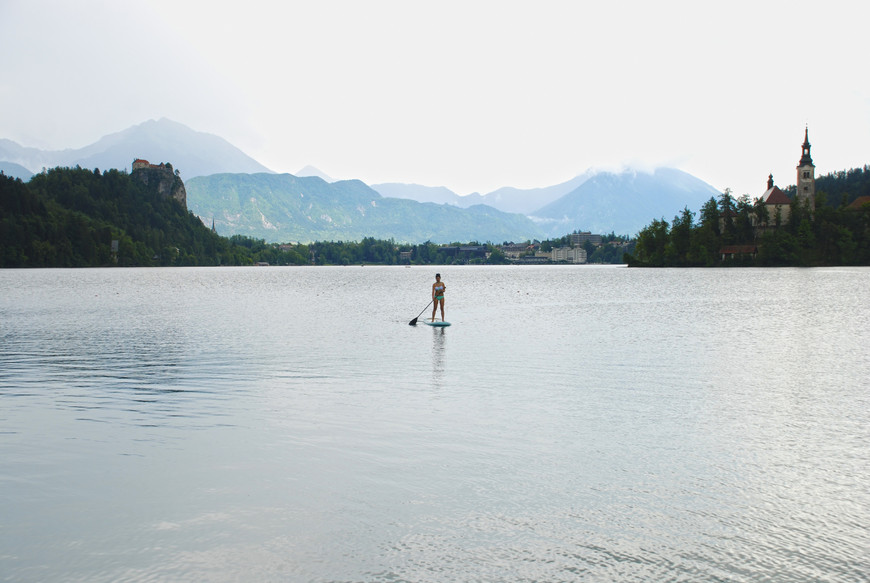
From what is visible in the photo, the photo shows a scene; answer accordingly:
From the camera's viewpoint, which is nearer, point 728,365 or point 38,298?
point 728,365

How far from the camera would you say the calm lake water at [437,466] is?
364 inches

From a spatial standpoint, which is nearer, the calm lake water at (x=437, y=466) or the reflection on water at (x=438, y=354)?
the calm lake water at (x=437, y=466)

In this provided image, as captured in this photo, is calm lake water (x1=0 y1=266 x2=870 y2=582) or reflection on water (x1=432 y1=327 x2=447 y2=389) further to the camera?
reflection on water (x1=432 y1=327 x2=447 y2=389)

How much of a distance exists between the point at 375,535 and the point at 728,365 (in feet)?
65.3

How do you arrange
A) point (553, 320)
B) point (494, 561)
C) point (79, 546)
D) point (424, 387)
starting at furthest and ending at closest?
point (553, 320) < point (424, 387) < point (79, 546) < point (494, 561)

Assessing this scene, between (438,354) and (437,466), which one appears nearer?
(437,466)

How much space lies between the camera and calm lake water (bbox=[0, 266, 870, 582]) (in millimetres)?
9242

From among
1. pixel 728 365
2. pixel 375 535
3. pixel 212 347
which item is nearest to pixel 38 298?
pixel 212 347

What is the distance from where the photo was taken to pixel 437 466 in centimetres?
1318

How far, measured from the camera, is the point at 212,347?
32.8 m

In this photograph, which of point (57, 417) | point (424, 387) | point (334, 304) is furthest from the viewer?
point (334, 304)

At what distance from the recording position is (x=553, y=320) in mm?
48188

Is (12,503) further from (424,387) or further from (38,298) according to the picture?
(38,298)

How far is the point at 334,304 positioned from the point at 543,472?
187 feet
